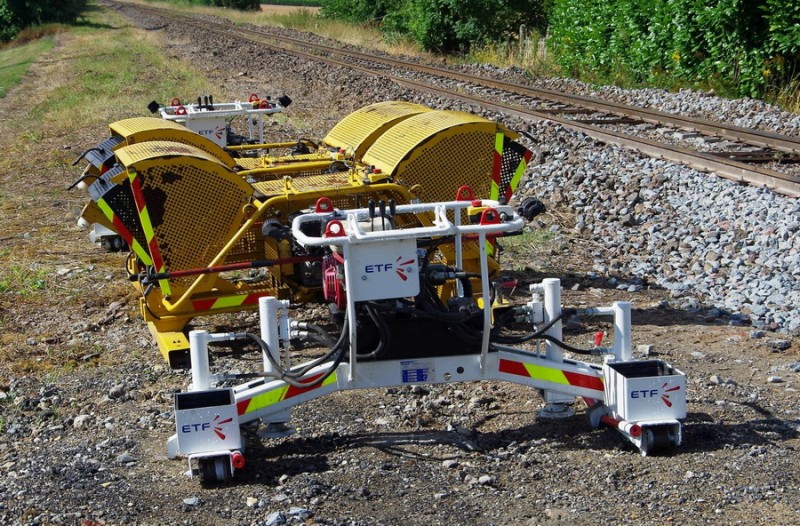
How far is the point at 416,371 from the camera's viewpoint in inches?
213

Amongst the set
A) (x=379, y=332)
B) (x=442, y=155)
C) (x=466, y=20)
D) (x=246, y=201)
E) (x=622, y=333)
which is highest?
(x=466, y=20)

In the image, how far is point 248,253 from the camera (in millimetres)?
7660

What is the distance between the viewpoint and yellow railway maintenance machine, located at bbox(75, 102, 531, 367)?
6.99m

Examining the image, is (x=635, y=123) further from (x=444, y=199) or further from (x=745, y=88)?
(x=444, y=199)

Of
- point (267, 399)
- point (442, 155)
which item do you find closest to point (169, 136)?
point (442, 155)

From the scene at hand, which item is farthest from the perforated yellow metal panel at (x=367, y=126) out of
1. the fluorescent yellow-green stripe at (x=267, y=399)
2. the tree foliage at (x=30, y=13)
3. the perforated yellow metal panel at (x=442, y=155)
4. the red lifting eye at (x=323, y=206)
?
the tree foliage at (x=30, y=13)

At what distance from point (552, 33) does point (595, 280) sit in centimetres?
2101

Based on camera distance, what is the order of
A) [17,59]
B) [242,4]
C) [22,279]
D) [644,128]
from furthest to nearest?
[242,4] → [17,59] → [644,128] → [22,279]

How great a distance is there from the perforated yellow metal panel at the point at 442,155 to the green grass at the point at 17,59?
997 inches

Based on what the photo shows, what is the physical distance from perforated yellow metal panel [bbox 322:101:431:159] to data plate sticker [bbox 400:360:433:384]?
333cm

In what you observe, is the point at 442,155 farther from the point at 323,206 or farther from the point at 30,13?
the point at 30,13

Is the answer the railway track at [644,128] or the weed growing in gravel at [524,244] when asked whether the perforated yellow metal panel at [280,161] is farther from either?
the railway track at [644,128]

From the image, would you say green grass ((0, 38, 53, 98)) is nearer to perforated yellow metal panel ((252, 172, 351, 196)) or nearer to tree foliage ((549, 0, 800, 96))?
tree foliage ((549, 0, 800, 96))

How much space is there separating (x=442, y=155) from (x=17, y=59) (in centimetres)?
4283
